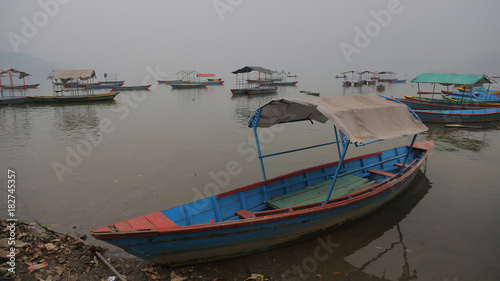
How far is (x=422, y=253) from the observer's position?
6.09 metres

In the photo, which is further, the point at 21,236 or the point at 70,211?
the point at 70,211

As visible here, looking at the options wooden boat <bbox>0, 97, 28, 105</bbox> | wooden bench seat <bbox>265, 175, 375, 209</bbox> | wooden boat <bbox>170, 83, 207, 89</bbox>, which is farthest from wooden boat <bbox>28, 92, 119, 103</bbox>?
wooden bench seat <bbox>265, 175, 375, 209</bbox>

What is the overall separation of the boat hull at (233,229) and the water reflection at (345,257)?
0.21 metres

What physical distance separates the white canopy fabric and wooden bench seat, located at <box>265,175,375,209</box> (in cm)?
185

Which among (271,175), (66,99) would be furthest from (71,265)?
(66,99)

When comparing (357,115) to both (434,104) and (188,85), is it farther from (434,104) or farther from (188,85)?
(188,85)

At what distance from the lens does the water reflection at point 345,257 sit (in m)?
5.46

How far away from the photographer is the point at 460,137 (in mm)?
15922

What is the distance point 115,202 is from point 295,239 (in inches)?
196

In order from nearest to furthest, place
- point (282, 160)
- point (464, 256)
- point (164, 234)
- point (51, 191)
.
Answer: point (164, 234) < point (464, 256) < point (51, 191) < point (282, 160)

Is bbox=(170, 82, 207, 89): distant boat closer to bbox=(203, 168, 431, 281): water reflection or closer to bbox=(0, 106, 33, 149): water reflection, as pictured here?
bbox=(0, 106, 33, 149): water reflection

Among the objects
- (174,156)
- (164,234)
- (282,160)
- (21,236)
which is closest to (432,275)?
(164,234)

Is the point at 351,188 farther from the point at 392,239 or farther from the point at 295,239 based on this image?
the point at 295,239

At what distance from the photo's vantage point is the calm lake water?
578 centimetres
